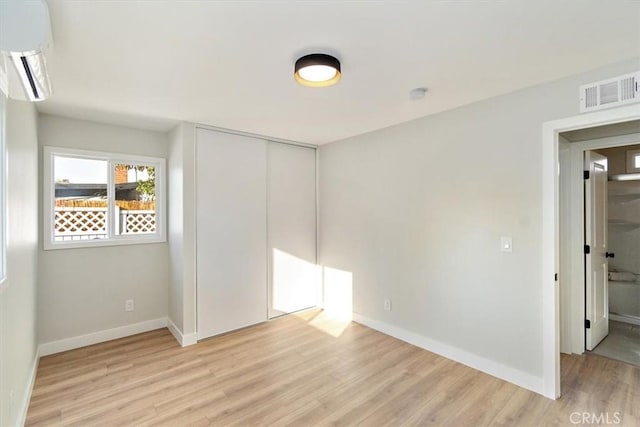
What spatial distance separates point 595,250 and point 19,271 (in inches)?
206

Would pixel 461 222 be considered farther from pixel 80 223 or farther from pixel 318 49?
pixel 80 223

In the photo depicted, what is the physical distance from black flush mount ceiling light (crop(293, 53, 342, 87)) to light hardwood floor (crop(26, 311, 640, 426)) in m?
2.38

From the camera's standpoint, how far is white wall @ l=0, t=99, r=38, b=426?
1731 mm

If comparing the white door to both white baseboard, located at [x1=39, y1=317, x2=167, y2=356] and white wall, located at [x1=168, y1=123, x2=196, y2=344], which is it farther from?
white baseboard, located at [x1=39, y1=317, x2=167, y2=356]

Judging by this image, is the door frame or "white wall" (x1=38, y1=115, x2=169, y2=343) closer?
the door frame

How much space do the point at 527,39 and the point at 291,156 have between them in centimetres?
302

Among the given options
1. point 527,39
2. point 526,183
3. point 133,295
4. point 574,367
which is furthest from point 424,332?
point 133,295

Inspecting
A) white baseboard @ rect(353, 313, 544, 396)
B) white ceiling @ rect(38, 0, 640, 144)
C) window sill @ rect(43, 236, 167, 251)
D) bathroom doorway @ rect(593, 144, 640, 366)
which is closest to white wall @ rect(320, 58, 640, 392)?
white baseboard @ rect(353, 313, 544, 396)

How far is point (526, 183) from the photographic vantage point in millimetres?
2492

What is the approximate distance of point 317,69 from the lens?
193 cm

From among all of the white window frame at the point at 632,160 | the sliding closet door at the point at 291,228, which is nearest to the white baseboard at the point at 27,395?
the sliding closet door at the point at 291,228

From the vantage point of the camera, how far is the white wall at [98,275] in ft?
10.2

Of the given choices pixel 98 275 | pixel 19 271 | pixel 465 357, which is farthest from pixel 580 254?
pixel 98 275

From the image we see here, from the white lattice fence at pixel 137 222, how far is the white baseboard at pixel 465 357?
2989mm
